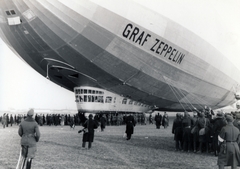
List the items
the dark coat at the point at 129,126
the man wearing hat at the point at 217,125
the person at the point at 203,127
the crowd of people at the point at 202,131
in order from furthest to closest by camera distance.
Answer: the dark coat at the point at 129,126
the person at the point at 203,127
the crowd of people at the point at 202,131
the man wearing hat at the point at 217,125

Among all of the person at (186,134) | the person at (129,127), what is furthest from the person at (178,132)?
the person at (129,127)

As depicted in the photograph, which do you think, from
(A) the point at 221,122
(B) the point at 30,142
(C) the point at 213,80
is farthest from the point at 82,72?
(B) the point at 30,142

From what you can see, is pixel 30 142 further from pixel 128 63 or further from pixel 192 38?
pixel 192 38

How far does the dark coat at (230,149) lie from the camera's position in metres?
6.47

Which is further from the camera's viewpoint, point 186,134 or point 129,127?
point 129,127

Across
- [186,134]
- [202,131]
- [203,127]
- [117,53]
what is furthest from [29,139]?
[117,53]

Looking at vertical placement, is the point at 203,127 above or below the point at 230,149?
above

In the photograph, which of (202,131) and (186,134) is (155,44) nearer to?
(186,134)

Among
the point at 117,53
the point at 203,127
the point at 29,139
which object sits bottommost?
the point at 29,139

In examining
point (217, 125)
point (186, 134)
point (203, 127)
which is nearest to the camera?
point (217, 125)

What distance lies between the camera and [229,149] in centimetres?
651

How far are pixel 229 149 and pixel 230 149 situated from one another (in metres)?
0.02

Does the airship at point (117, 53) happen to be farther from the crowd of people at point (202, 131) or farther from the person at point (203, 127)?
the person at point (203, 127)

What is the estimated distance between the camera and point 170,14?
51.8 ft
